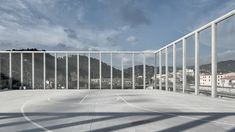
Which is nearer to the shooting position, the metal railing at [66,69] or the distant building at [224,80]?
the distant building at [224,80]

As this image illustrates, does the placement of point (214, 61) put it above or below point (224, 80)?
above

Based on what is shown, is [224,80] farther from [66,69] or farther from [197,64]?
[66,69]

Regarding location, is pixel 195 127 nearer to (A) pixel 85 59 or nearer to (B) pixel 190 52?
(B) pixel 190 52

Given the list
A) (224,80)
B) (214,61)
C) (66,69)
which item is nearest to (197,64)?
(224,80)

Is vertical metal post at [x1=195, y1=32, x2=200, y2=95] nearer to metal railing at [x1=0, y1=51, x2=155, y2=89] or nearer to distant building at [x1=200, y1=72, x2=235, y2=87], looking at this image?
distant building at [x1=200, y1=72, x2=235, y2=87]

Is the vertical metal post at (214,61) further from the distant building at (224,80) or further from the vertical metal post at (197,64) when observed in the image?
the vertical metal post at (197,64)

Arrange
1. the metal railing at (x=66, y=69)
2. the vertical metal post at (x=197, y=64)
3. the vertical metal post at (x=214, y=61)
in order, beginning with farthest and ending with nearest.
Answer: the metal railing at (x=66, y=69), the vertical metal post at (x=197, y=64), the vertical metal post at (x=214, y=61)

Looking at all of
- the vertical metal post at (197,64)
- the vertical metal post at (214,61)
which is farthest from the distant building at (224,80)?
the vertical metal post at (197,64)

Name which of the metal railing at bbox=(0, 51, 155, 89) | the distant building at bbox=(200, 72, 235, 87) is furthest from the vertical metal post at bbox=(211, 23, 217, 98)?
the metal railing at bbox=(0, 51, 155, 89)

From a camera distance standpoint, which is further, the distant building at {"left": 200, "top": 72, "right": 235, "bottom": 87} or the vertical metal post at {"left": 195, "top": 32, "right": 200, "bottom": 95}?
the vertical metal post at {"left": 195, "top": 32, "right": 200, "bottom": 95}

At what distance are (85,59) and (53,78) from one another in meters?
4.61

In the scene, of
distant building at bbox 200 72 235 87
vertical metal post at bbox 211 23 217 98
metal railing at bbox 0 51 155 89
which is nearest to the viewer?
distant building at bbox 200 72 235 87

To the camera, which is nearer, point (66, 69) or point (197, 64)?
point (197, 64)

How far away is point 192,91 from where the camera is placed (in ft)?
94.3
